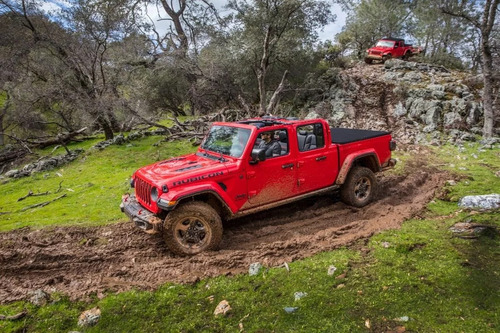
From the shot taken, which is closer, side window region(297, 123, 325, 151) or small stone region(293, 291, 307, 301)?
small stone region(293, 291, 307, 301)

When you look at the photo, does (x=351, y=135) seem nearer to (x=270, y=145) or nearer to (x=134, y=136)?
(x=270, y=145)

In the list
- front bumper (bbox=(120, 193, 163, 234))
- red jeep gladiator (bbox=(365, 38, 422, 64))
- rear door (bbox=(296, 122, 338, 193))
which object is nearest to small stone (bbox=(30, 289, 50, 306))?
front bumper (bbox=(120, 193, 163, 234))

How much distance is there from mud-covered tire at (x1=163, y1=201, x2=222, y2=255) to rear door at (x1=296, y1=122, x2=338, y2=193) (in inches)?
75.9

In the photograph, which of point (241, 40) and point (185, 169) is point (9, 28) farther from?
point (185, 169)

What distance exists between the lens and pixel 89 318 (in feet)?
12.4

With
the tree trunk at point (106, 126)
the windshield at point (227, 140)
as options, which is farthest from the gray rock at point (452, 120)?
the tree trunk at point (106, 126)

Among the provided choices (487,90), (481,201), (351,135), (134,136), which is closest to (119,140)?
(134,136)

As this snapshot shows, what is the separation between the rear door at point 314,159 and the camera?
20.1 feet

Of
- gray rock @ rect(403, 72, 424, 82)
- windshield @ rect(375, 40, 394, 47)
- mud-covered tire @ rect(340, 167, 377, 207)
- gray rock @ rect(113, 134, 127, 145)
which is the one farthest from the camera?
windshield @ rect(375, 40, 394, 47)

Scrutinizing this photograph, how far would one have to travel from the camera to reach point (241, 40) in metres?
15.0

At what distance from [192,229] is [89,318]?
185 centimetres

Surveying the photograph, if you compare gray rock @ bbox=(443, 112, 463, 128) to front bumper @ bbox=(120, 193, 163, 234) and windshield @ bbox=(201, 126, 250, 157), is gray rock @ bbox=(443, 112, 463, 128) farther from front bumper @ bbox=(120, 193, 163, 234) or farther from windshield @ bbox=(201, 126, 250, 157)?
front bumper @ bbox=(120, 193, 163, 234)

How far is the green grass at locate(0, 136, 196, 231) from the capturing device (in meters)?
7.00

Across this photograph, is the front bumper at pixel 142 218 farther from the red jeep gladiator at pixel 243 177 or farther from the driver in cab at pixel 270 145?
the driver in cab at pixel 270 145
